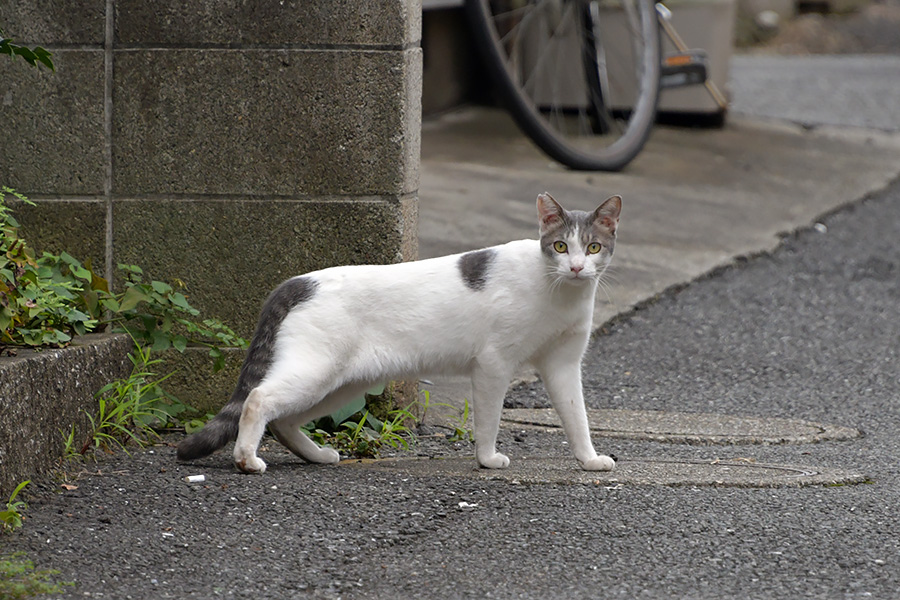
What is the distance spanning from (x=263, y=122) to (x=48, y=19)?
0.82 metres

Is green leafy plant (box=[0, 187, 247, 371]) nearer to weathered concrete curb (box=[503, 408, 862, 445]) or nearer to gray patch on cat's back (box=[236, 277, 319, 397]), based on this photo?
gray patch on cat's back (box=[236, 277, 319, 397])

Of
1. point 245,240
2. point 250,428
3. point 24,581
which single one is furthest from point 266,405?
point 24,581

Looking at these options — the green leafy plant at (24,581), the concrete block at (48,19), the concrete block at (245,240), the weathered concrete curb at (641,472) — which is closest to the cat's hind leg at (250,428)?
the weathered concrete curb at (641,472)

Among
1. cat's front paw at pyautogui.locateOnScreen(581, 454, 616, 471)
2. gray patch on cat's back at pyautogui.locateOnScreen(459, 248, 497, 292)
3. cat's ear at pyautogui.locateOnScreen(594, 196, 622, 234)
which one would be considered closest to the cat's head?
cat's ear at pyautogui.locateOnScreen(594, 196, 622, 234)

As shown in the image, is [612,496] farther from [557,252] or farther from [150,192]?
[150,192]

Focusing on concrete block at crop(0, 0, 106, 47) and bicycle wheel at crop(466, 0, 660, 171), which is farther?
bicycle wheel at crop(466, 0, 660, 171)

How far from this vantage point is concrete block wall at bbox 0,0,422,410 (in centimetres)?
388

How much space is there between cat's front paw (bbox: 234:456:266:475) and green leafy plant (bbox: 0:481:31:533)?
62 cm

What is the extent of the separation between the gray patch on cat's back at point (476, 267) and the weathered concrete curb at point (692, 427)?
892 millimetres

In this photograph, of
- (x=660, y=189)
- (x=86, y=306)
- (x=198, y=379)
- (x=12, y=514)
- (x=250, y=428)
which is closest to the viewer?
(x=12, y=514)

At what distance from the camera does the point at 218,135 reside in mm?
3947

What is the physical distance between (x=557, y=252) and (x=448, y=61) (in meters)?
6.49

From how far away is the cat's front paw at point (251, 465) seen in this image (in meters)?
3.38

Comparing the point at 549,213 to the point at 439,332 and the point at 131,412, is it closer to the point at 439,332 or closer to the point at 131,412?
the point at 439,332
